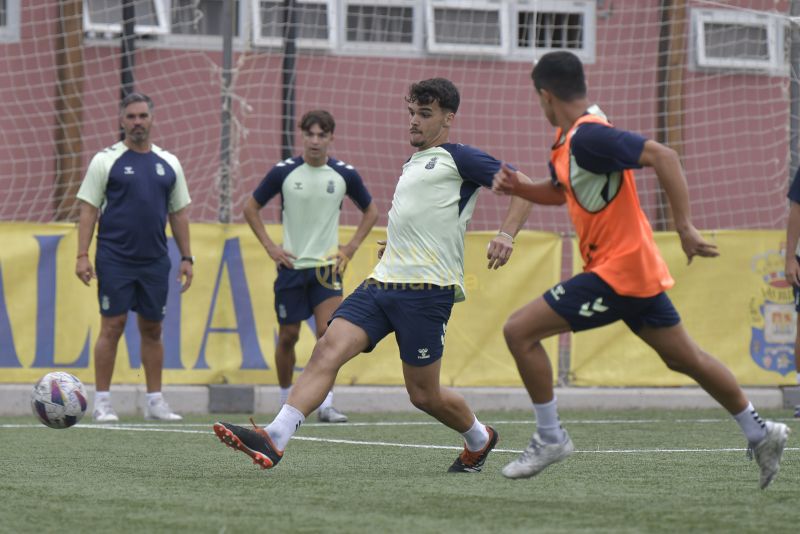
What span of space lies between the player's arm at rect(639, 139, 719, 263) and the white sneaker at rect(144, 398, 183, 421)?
5.73 m

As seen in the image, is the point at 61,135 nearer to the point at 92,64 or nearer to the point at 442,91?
the point at 92,64

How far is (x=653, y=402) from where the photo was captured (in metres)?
12.1

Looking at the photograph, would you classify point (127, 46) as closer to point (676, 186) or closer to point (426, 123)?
point (426, 123)

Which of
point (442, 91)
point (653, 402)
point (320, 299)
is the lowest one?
point (653, 402)

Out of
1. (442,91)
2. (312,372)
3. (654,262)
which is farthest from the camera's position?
(442,91)

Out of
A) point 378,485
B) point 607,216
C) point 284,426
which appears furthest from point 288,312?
point 607,216

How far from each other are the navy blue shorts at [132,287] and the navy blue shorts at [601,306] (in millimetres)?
5070

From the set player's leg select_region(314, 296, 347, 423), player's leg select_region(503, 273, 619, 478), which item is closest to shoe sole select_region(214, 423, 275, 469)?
player's leg select_region(503, 273, 619, 478)

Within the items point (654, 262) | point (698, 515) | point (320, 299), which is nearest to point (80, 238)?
point (320, 299)

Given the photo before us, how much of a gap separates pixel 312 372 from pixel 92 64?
744cm

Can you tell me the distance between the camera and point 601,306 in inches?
237

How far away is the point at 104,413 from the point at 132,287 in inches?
35.0

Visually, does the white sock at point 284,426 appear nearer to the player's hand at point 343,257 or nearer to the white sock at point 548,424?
the white sock at point 548,424

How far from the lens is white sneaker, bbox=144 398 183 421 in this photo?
10.7m
